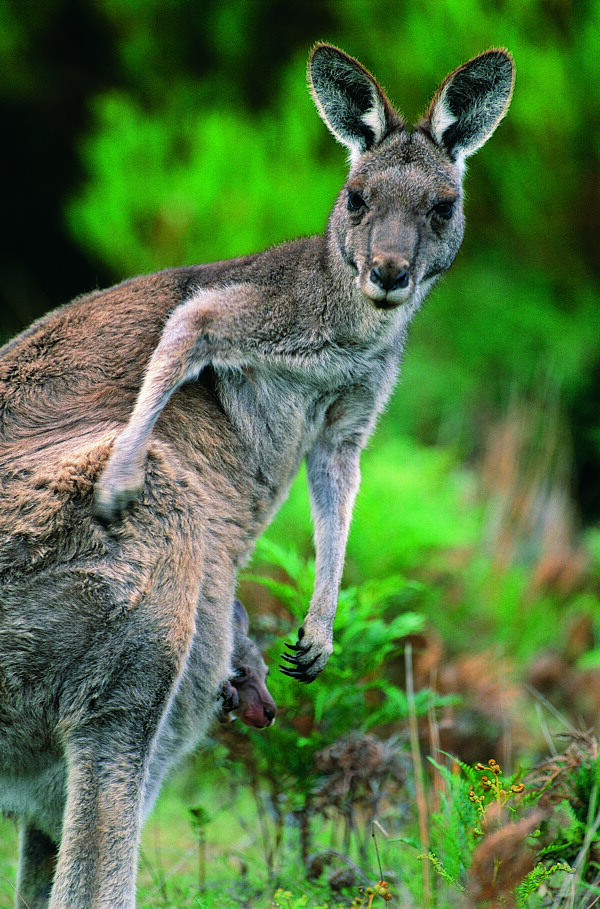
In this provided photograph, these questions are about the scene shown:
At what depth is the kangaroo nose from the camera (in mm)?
2793

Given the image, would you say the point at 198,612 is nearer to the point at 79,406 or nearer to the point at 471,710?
the point at 79,406

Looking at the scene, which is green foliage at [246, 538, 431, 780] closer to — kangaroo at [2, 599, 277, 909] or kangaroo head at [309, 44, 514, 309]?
kangaroo at [2, 599, 277, 909]

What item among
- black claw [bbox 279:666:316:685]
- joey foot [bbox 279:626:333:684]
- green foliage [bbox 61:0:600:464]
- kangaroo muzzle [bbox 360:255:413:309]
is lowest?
black claw [bbox 279:666:316:685]

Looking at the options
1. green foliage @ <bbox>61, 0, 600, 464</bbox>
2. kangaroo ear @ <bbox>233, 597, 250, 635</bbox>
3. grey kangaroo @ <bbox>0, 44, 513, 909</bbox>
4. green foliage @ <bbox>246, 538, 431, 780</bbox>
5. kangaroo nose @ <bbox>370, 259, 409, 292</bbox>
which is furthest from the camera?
green foliage @ <bbox>61, 0, 600, 464</bbox>

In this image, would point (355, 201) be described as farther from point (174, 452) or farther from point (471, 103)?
point (174, 452)

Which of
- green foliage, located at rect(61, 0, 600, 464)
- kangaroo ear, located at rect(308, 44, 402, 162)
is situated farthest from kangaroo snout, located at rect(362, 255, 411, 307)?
green foliage, located at rect(61, 0, 600, 464)

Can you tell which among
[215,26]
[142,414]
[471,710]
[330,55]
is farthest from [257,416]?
[215,26]

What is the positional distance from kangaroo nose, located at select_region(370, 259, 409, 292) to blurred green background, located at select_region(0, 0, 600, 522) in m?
4.93

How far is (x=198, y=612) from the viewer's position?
2859mm

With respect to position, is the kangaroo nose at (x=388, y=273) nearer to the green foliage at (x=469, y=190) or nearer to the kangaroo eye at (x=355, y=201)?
the kangaroo eye at (x=355, y=201)

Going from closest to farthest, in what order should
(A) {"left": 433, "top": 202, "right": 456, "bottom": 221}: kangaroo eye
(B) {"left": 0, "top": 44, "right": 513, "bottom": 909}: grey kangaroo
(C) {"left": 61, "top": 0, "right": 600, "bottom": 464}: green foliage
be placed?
(B) {"left": 0, "top": 44, "right": 513, "bottom": 909}: grey kangaroo → (A) {"left": 433, "top": 202, "right": 456, "bottom": 221}: kangaroo eye → (C) {"left": 61, "top": 0, "right": 600, "bottom": 464}: green foliage

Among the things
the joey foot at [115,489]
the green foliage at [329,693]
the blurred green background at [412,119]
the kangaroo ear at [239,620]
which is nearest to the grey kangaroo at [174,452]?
the joey foot at [115,489]

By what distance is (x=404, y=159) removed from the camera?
123 inches

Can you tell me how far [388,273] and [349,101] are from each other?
0.76 metres
